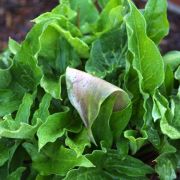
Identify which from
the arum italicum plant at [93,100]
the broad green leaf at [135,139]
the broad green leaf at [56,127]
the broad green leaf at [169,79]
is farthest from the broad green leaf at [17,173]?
the broad green leaf at [169,79]

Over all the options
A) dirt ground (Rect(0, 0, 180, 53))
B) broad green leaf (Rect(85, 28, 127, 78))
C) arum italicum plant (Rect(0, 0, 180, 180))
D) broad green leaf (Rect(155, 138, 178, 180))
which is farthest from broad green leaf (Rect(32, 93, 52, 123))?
dirt ground (Rect(0, 0, 180, 53))

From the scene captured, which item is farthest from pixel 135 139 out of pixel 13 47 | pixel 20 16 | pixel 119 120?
pixel 20 16

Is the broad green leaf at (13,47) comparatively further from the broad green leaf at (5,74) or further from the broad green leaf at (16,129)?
the broad green leaf at (16,129)

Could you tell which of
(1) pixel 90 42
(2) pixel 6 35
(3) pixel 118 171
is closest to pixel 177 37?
(2) pixel 6 35

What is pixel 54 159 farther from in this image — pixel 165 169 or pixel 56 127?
pixel 165 169

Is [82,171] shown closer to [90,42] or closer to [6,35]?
[90,42]

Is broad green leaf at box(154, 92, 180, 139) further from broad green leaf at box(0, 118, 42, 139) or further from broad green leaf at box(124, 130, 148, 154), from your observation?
broad green leaf at box(0, 118, 42, 139)
